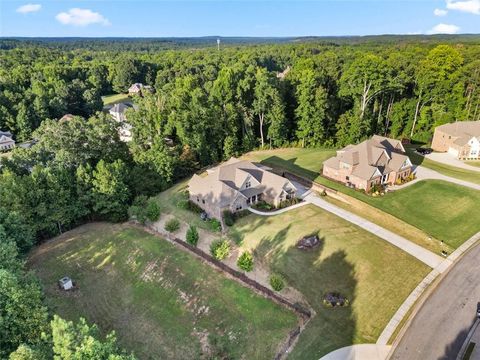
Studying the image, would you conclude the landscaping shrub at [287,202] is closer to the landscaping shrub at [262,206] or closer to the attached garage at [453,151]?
the landscaping shrub at [262,206]

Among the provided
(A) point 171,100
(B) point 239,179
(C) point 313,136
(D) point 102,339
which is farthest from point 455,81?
(D) point 102,339

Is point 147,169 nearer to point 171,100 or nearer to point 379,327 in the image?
point 171,100

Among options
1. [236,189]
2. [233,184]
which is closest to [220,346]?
Answer: [236,189]

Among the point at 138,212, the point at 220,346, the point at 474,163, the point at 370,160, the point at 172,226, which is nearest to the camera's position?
the point at 220,346

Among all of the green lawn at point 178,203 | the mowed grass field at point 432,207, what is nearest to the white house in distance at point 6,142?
the green lawn at point 178,203

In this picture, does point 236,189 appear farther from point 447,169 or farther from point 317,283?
point 447,169

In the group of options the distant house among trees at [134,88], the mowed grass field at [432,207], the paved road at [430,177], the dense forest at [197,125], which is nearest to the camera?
the mowed grass field at [432,207]
